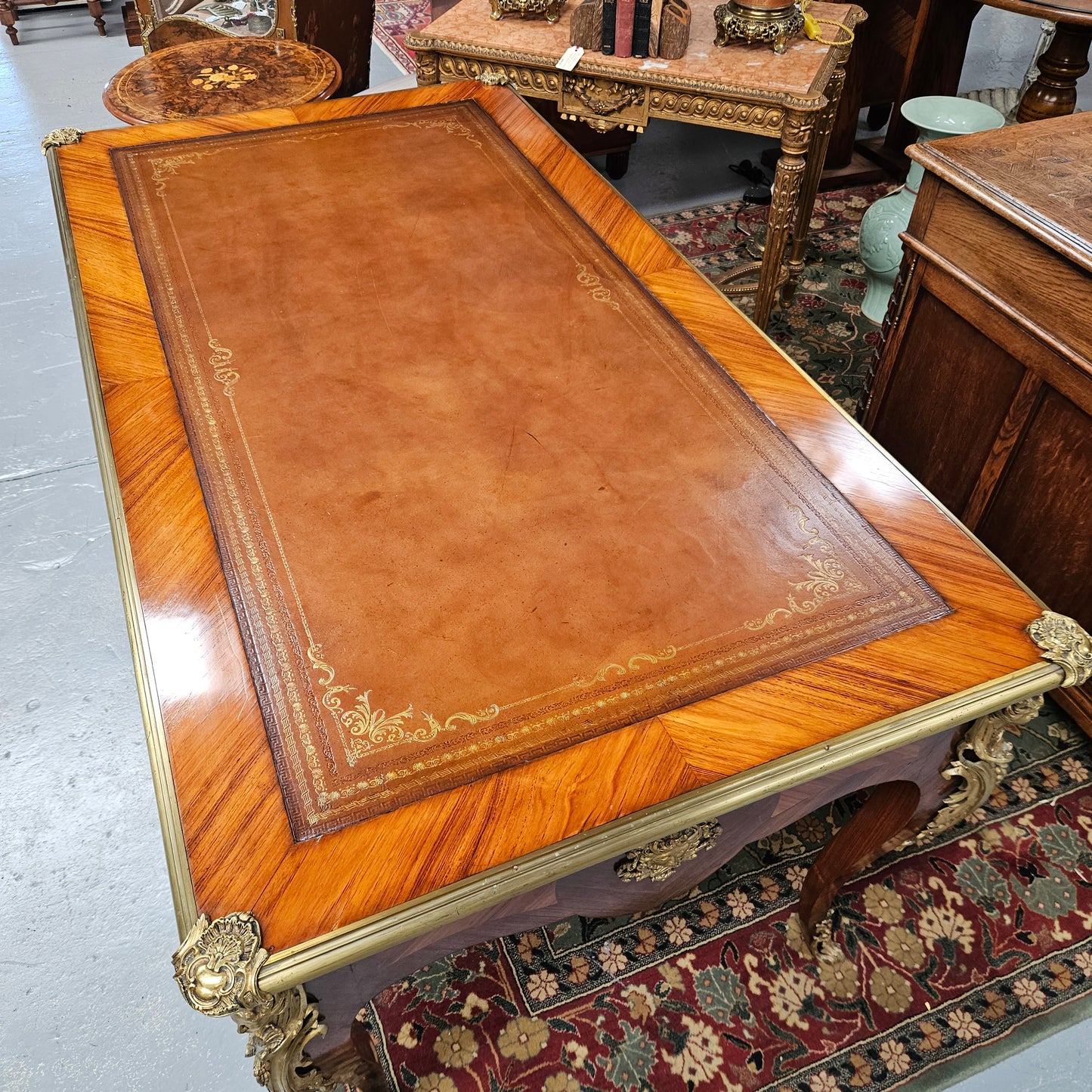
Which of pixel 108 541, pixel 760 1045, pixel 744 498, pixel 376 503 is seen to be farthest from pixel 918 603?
pixel 108 541

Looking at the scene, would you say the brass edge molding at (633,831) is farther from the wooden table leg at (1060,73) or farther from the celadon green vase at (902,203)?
Answer: the wooden table leg at (1060,73)

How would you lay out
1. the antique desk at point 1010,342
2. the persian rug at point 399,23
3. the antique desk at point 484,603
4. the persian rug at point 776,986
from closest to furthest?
the antique desk at point 484,603 → the persian rug at point 776,986 → the antique desk at point 1010,342 → the persian rug at point 399,23

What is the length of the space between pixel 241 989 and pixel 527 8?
2.85 m

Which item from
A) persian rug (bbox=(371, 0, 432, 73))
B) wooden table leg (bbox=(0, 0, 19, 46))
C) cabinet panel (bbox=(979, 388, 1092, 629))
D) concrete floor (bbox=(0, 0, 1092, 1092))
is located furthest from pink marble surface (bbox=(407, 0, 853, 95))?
wooden table leg (bbox=(0, 0, 19, 46))

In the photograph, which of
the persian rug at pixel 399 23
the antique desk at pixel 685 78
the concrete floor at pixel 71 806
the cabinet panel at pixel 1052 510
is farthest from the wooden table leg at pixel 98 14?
the cabinet panel at pixel 1052 510

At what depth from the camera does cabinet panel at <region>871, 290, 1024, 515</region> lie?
186cm

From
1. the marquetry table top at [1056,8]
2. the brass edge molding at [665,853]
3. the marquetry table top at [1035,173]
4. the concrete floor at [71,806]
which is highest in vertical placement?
A: the marquetry table top at [1056,8]

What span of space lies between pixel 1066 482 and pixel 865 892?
2.97 ft

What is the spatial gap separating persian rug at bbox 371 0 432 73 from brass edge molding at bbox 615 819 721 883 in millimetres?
4869

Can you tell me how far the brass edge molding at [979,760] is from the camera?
3.84ft

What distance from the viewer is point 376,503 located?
4.37 ft

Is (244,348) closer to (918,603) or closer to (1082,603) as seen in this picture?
(918,603)

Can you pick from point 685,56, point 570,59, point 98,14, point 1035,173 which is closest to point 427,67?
point 570,59

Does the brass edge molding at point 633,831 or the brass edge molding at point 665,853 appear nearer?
the brass edge molding at point 633,831
